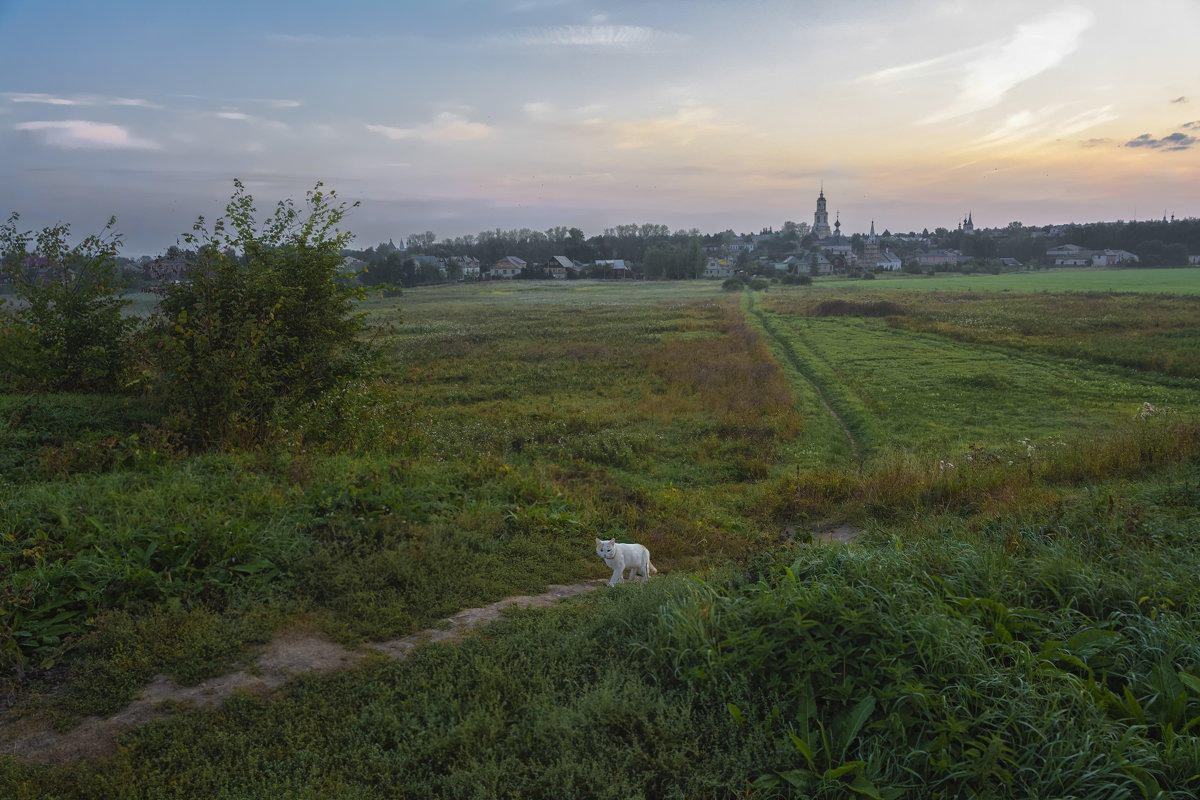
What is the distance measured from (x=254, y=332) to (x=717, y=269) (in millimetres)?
153328

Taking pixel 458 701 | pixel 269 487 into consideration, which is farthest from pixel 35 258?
pixel 458 701

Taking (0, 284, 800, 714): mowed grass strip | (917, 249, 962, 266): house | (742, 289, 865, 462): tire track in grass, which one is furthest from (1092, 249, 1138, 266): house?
(0, 284, 800, 714): mowed grass strip

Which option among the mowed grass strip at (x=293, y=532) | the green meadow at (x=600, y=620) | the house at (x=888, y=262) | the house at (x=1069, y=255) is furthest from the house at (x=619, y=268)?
the green meadow at (x=600, y=620)

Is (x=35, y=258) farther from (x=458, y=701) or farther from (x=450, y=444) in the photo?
(x=458, y=701)

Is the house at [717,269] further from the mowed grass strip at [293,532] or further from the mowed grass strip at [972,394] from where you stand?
the mowed grass strip at [293,532]

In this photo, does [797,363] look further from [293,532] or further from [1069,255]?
[1069,255]

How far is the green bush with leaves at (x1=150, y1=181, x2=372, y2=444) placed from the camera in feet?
34.9

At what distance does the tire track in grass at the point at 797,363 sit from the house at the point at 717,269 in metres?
88.6

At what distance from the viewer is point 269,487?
8305 mm

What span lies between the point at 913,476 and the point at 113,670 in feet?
37.3

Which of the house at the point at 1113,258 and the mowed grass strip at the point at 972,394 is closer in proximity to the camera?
the mowed grass strip at the point at 972,394

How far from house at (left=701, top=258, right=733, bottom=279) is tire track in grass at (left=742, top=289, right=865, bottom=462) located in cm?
8862

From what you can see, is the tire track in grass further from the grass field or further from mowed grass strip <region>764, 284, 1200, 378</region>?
the grass field

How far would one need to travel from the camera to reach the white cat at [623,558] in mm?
7238
